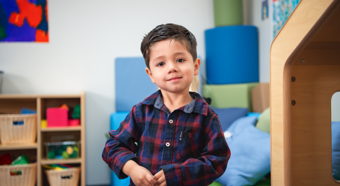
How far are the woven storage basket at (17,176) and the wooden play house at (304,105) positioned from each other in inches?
74.5

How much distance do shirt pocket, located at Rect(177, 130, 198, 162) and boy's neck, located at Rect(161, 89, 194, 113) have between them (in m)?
0.09

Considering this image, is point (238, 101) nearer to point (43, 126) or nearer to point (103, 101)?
point (103, 101)

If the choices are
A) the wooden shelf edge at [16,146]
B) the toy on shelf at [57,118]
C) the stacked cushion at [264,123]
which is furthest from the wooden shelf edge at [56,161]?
the stacked cushion at [264,123]

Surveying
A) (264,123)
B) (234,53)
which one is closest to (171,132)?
(264,123)

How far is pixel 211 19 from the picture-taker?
2793mm

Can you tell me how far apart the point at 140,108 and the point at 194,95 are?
180 millimetres

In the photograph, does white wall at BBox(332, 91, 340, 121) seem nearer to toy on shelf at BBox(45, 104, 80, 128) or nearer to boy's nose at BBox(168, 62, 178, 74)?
boy's nose at BBox(168, 62, 178, 74)

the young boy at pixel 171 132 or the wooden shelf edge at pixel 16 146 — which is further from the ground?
the young boy at pixel 171 132

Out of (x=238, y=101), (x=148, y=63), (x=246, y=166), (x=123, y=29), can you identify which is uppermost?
(x=123, y=29)

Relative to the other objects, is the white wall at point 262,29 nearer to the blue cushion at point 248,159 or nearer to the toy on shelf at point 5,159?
the blue cushion at point 248,159

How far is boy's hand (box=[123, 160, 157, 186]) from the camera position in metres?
0.78

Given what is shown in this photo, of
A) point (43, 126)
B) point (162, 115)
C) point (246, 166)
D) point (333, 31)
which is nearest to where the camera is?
point (162, 115)

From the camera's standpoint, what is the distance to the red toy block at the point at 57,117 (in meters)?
2.23

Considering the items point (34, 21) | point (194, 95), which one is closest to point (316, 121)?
point (194, 95)
